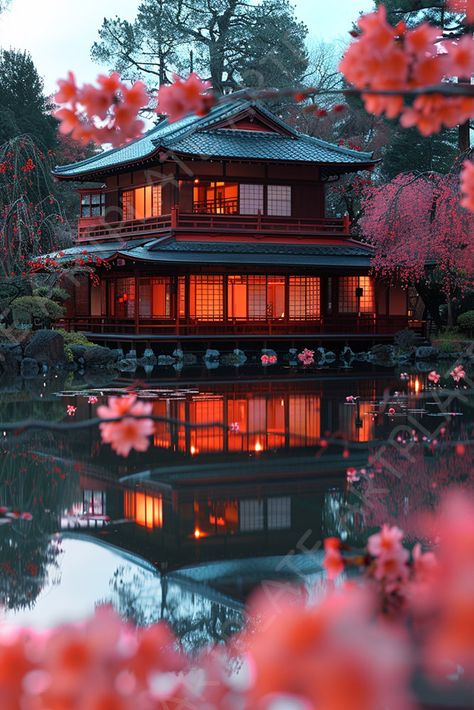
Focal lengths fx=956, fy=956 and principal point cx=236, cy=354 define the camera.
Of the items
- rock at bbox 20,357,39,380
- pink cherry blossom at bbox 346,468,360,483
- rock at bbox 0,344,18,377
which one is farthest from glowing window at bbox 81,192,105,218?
pink cherry blossom at bbox 346,468,360,483

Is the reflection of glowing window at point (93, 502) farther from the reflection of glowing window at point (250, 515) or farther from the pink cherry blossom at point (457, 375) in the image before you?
the pink cherry blossom at point (457, 375)

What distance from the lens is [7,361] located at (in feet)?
74.2

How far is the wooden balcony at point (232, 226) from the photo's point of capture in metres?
28.5

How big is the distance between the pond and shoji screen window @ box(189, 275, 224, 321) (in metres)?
→ 14.0

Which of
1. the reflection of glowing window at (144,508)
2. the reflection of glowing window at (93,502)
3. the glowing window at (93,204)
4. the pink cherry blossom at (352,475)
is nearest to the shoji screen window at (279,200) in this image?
the glowing window at (93,204)

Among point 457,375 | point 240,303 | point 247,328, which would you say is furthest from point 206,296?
point 457,375

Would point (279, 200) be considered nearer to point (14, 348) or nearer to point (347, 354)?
point (347, 354)

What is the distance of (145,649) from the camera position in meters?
1.68

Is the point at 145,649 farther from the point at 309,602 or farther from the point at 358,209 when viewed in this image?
the point at 358,209

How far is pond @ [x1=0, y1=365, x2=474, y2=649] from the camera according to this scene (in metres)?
5.51

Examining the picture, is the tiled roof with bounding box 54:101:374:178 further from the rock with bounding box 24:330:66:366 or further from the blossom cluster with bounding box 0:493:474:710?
the blossom cluster with bounding box 0:493:474:710

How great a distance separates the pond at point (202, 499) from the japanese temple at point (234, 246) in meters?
13.1

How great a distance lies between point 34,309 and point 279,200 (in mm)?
9082

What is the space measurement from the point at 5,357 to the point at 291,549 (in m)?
17.3
